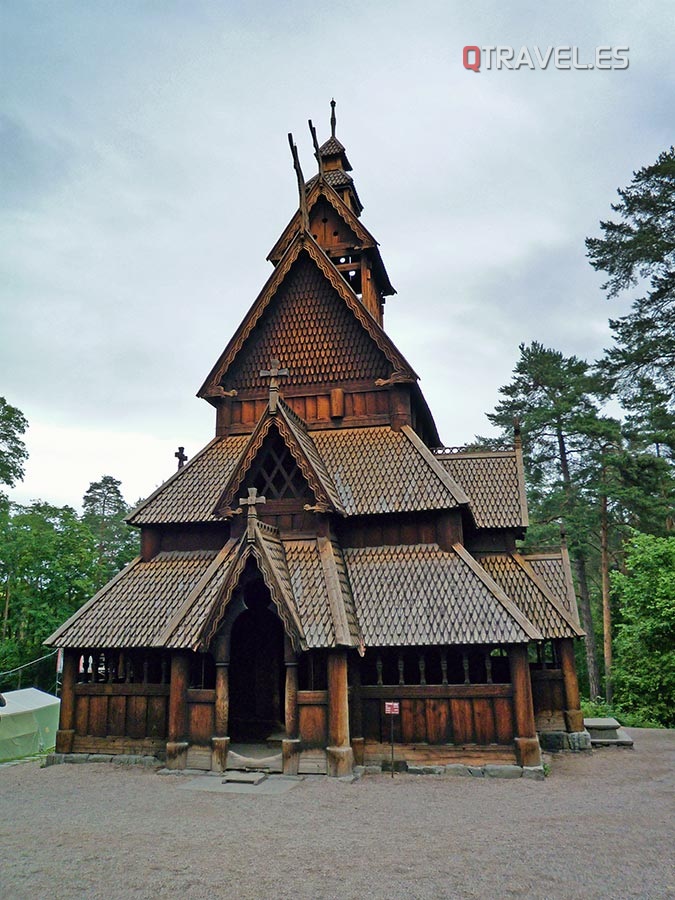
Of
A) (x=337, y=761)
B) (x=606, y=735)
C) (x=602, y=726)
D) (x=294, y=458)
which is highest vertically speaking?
(x=294, y=458)

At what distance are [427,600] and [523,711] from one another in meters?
2.58

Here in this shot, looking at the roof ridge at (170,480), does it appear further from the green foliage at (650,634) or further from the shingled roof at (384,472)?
the green foliage at (650,634)

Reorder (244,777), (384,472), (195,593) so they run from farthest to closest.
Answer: (384,472)
(195,593)
(244,777)

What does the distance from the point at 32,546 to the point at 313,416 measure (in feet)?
62.7

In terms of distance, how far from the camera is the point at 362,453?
15.0m

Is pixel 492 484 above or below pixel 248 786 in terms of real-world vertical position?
above

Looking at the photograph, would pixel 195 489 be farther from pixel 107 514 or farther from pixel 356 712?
pixel 107 514

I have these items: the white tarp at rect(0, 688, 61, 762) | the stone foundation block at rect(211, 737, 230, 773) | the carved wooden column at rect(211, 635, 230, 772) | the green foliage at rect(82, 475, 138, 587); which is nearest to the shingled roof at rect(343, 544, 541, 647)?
the carved wooden column at rect(211, 635, 230, 772)

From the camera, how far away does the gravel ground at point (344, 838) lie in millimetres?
6023

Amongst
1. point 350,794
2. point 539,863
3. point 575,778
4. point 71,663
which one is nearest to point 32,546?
point 71,663

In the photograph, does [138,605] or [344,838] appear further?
[138,605]

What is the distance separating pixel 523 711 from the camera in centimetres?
1134

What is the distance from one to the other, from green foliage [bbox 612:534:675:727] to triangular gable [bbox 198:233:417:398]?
1302 cm

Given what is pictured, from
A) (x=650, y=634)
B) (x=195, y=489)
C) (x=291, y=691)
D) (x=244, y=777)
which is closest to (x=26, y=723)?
(x=195, y=489)
